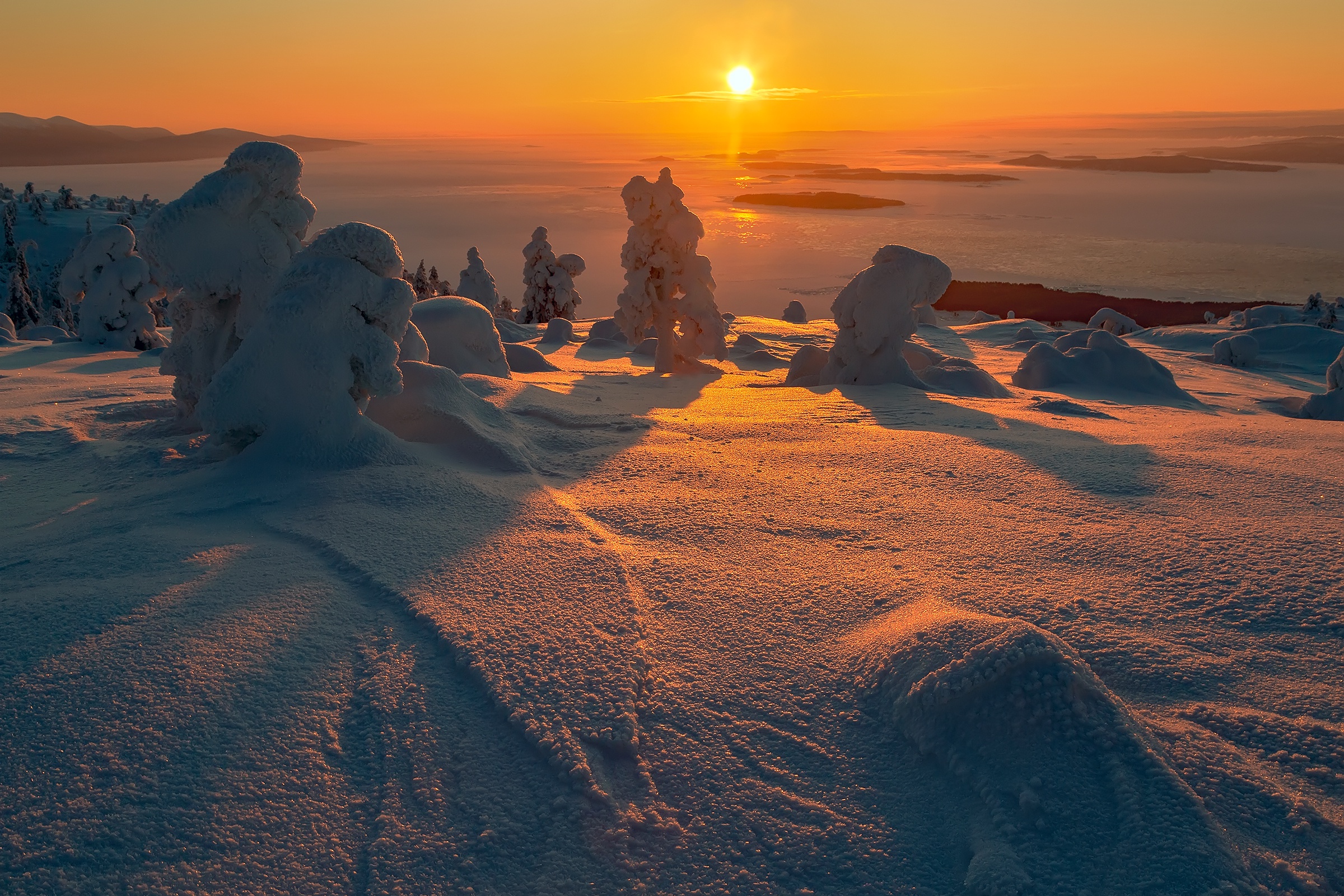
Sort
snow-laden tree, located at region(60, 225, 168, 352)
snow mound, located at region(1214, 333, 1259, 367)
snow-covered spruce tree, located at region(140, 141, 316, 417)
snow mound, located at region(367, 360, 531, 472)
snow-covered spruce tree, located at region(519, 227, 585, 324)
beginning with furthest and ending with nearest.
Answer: snow-covered spruce tree, located at region(519, 227, 585, 324) < snow mound, located at region(1214, 333, 1259, 367) < snow-laden tree, located at region(60, 225, 168, 352) < snow-covered spruce tree, located at region(140, 141, 316, 417) < snow mound, located at region(367, 360, 531, 472)

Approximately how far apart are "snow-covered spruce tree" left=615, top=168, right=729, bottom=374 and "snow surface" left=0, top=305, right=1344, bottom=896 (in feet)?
47.7

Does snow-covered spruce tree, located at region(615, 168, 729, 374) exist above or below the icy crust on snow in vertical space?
above

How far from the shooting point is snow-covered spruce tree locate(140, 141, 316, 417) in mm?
7082

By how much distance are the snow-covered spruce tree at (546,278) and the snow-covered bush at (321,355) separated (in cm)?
3367

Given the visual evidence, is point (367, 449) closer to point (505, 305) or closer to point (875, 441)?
point (875, 441)

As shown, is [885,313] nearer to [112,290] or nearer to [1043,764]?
[1043,764]

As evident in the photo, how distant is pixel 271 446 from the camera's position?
5590mm

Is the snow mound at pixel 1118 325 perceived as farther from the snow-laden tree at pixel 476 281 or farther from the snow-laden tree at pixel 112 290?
the snow-laden tree at pixel 112 290

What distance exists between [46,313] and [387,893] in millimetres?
78295

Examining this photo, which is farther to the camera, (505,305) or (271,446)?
(505,305)

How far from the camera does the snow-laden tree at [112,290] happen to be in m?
19.0

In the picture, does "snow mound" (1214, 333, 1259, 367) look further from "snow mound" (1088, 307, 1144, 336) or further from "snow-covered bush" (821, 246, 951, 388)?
"snow-covered bush" (821, 246, 951, 388)

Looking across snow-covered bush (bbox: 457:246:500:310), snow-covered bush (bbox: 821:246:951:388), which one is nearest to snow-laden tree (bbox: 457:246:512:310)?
snow-covered bush (bbox: 457:246:500:310)

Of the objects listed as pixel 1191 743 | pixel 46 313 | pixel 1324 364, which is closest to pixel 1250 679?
pixel 1191 743
